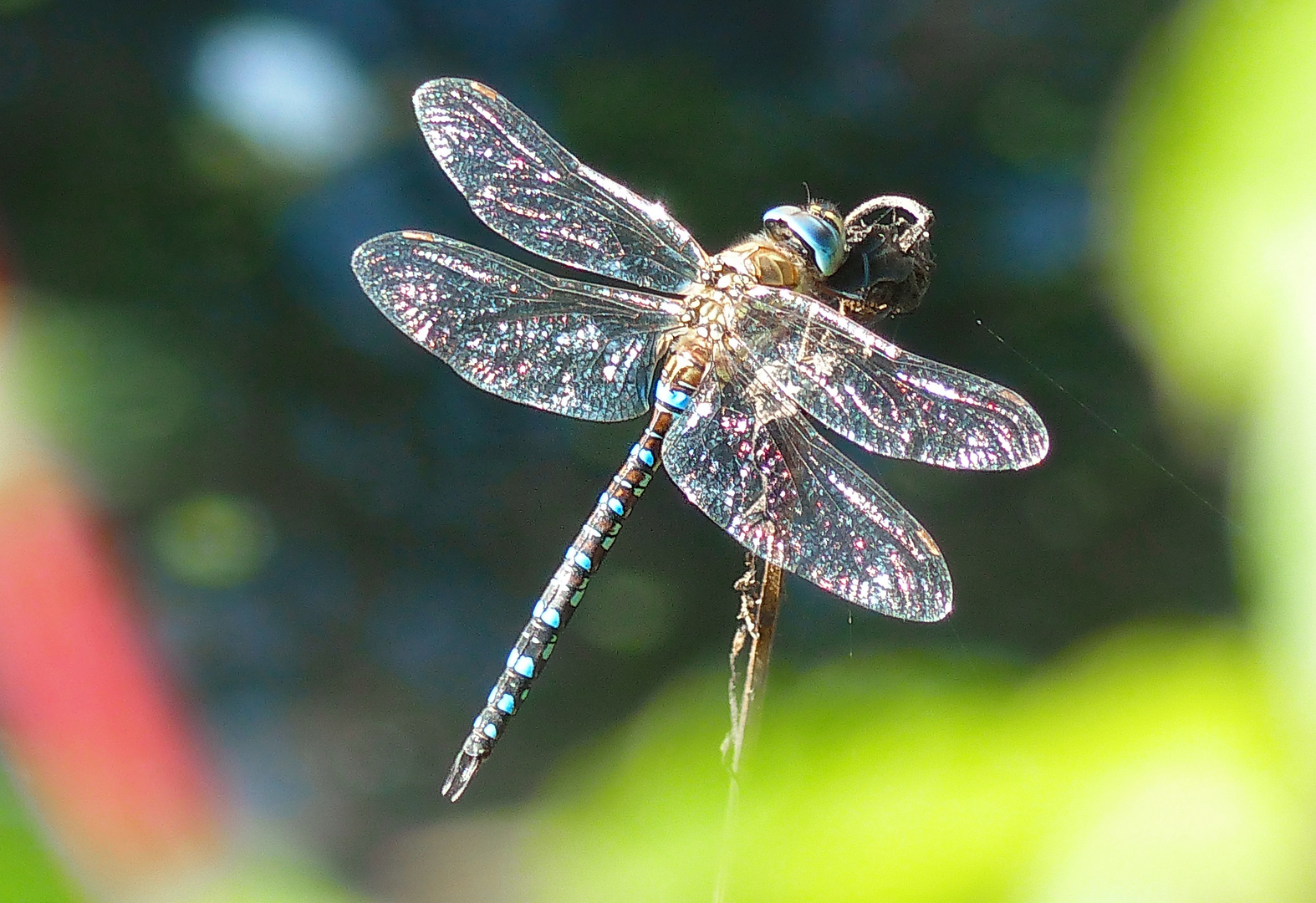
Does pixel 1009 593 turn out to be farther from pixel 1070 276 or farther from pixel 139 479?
pixel 139 479

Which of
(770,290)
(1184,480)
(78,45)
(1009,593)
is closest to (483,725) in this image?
(770,290)

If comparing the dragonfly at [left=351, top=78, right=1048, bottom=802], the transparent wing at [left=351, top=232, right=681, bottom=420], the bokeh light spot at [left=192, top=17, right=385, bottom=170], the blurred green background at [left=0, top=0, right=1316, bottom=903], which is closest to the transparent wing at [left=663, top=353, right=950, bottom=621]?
the dragonfly at [left=351, top=78, right=1048, bottom=802]

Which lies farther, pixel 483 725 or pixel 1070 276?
pixel 1070 276

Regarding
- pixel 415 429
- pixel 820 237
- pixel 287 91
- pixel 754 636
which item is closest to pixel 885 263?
pixel 820 237

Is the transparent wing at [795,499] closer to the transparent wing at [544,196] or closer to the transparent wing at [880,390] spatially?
the transparent wing at [880,390]

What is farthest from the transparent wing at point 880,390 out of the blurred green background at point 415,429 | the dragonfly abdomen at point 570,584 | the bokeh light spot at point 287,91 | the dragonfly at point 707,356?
the bokeh light spot at point 287,91

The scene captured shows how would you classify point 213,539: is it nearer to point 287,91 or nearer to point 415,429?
point 415,429
